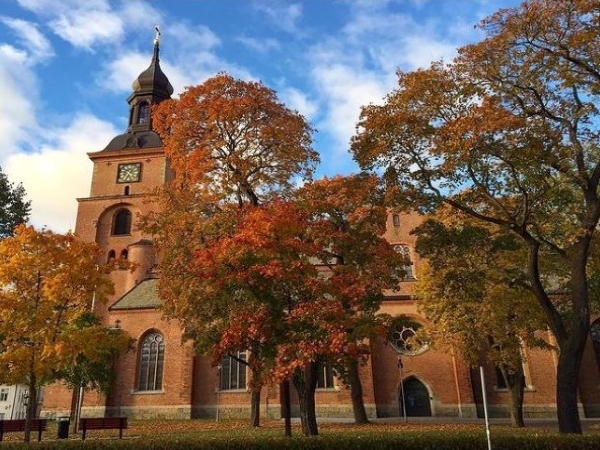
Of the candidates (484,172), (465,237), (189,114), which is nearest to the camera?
(484,172)

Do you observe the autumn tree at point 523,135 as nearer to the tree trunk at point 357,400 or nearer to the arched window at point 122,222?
the tree trunk at point 357,400

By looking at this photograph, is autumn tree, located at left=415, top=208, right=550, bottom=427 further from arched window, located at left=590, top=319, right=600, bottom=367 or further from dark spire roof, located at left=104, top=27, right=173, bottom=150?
dark spire roof, located at left=104, top=27, right=173, bottom=150

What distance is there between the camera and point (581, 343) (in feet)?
44.9

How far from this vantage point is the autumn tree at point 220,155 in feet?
60.4

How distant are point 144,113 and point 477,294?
112 feet

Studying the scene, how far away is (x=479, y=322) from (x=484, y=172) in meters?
7.90

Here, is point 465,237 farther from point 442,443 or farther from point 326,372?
point 326,372

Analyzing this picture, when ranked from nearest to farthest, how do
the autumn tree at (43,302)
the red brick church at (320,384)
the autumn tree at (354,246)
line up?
1. the autumn tree at (43,302)
2. the autumn tree at (354,246)
3. the red brick church at (320,384)

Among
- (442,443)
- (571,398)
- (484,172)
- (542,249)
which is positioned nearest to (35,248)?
(442,443)

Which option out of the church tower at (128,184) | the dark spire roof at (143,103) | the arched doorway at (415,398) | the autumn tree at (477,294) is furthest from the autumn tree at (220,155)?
the dark spire roof at (143,103)

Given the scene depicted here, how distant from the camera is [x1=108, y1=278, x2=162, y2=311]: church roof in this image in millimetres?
31747

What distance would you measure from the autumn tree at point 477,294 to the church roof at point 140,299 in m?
17.4

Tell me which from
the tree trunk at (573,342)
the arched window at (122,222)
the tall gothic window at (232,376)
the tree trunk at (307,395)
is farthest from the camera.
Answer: the arched window at (122,222)

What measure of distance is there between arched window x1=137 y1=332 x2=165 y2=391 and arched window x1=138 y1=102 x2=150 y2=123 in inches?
785
